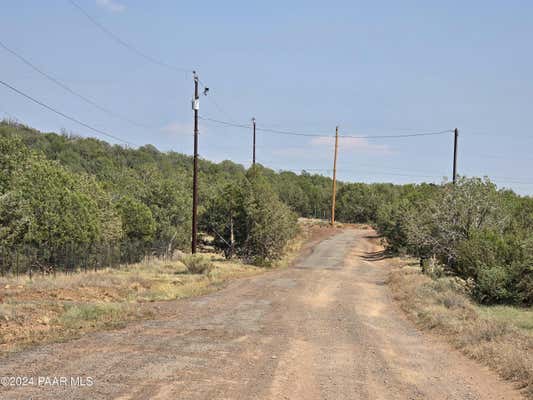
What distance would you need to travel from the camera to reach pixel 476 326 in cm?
1393

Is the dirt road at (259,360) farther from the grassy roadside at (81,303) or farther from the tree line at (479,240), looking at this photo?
the tree line at (479,240)

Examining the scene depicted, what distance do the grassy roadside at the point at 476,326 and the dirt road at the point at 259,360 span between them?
1.34 ft

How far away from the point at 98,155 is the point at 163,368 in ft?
370

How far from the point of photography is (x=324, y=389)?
8.38 meters

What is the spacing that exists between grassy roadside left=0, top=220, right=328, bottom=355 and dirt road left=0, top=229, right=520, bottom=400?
2.91 ft

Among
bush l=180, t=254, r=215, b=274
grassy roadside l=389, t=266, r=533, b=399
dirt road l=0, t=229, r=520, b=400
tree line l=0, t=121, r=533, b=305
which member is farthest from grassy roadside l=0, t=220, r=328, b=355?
tree line l=0, t=121, r=533, b=305

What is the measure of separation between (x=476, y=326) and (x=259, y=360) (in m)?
6.79

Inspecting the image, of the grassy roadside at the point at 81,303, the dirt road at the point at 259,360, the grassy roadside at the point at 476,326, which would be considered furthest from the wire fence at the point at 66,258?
the grassy roadside at the point at 476,326

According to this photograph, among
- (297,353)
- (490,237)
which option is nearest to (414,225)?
(490,237)

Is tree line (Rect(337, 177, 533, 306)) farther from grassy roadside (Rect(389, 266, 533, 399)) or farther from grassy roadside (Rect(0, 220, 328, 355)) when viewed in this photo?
grassy roadside (Rect(0, 220, 328, 355))

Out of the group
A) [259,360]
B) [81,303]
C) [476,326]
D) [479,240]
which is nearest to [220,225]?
[479,240]

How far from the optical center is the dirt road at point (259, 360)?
802 cm

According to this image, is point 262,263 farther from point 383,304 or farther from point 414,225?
point 383,304

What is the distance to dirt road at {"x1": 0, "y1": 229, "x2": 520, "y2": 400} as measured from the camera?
8.02 metres
